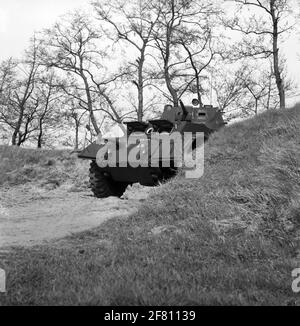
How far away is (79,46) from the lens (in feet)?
94.2

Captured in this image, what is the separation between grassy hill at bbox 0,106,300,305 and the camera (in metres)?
4.20

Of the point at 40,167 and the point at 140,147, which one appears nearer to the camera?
the point at 140,147

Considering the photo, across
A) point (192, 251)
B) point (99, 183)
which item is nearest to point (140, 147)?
point (99, 183)

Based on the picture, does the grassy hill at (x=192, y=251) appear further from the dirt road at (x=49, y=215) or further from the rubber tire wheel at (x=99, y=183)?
the rubber tire wheel at (x=99, y=183)

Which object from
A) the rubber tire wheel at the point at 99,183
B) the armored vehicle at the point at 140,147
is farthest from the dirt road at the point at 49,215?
the armored vehicle at the point at 140,147

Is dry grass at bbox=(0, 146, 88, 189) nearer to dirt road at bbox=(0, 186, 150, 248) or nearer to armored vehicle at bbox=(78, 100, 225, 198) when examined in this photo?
dirt road at bbox=(0, 186, 150, 248)

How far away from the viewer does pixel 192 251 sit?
5.52 metres

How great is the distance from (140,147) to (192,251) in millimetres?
6410

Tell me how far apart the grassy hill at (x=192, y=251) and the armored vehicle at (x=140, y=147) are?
2.91m

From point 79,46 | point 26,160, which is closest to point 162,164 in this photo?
point 26,160

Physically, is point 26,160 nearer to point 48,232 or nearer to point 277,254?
point 48,232

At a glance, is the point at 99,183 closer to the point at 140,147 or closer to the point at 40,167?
the point at 140,147

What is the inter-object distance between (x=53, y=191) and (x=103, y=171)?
2.90 meters

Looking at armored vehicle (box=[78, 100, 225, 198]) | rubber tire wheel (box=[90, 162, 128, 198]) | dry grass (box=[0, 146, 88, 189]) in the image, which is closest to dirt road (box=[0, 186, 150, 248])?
rubber tire wheel (box=[90, 162, 128, 198])
